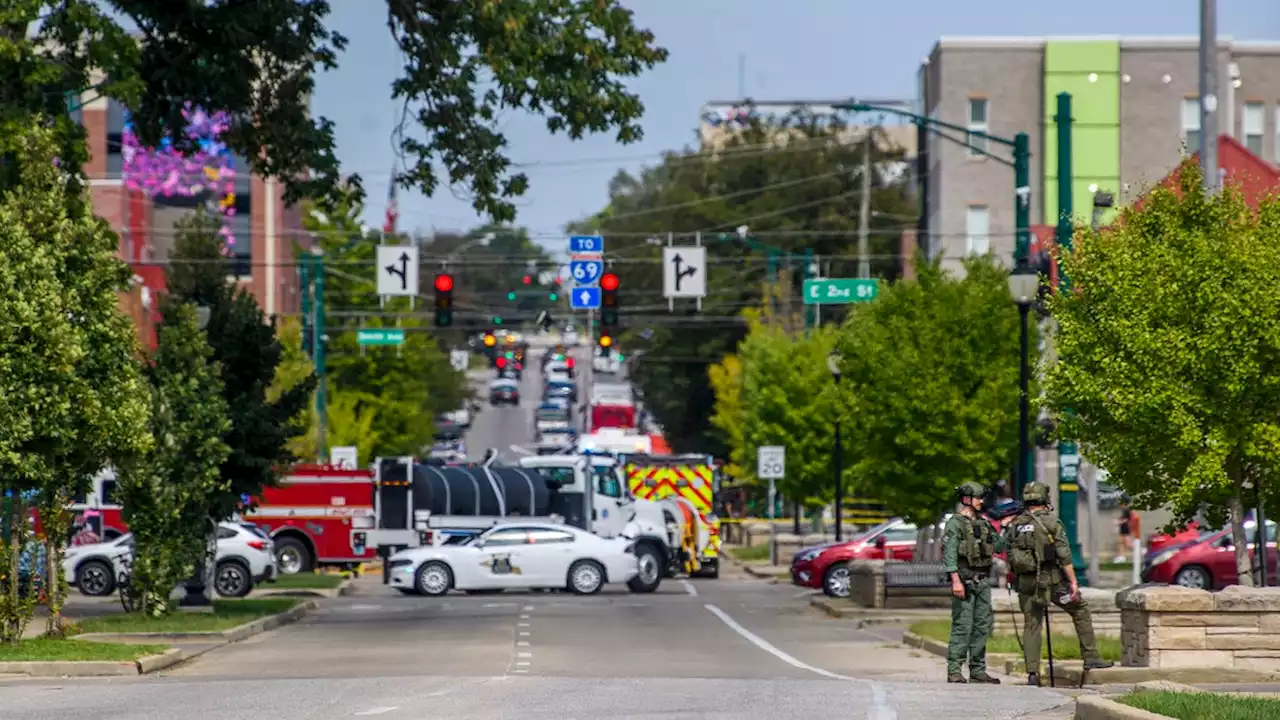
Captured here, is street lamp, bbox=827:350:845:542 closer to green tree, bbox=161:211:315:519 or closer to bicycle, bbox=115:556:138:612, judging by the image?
green tree, bbox=161:211:315:519

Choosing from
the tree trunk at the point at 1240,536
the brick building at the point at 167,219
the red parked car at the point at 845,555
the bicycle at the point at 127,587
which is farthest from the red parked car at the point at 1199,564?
the brick building at the point at 167,219

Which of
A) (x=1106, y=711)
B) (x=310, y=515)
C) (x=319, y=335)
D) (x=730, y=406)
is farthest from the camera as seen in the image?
(x=730, y=406)

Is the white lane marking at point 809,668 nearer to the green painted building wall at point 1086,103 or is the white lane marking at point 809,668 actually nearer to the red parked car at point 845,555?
the red parked car at point 845,555

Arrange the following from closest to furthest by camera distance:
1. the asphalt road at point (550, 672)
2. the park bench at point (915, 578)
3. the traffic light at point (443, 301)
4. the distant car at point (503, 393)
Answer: the asphalt road at point (550, 672), the park bench at point (915, 578), the traffic light at point (443, 301), the distant car at point (503, 393)

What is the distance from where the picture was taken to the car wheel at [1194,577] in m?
39.5

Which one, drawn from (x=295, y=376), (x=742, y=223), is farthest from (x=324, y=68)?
(x=742, y=223)

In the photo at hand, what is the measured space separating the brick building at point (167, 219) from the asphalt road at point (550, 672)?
5109 cm

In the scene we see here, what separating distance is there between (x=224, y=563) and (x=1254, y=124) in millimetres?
44168

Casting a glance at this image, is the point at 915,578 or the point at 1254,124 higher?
the point at 1254,124

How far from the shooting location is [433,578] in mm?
42000

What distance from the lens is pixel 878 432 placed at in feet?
126

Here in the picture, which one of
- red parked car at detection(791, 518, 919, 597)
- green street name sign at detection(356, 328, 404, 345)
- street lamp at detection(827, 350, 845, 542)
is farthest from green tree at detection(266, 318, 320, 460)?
red parked car at detection(791, 518, 919, 597)

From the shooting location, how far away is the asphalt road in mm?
16391

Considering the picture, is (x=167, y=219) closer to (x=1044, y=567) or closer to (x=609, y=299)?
(x=609, y=299)
